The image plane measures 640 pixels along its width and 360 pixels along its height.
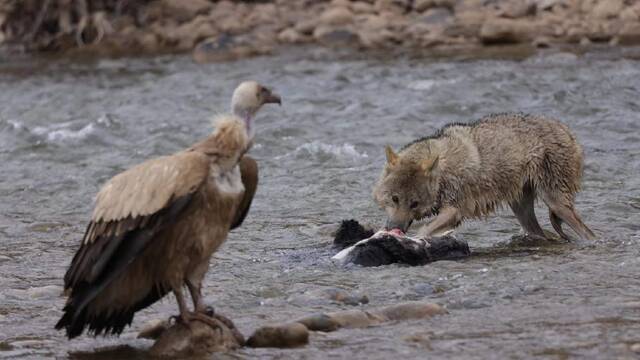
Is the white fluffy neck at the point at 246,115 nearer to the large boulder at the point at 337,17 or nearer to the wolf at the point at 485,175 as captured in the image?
the wolf at the point at 485,175

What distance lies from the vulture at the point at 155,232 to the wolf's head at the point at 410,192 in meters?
3.05

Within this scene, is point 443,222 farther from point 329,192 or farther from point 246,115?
point 246,115

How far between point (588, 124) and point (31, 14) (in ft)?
42.8

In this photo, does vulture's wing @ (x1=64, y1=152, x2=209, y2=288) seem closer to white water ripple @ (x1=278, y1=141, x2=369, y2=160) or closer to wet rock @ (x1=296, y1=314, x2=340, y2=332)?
wet rock @ (x1=296, y1=314, x2=340, y2=332)

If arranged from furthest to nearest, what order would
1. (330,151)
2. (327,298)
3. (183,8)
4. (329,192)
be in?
(183,8), (330,151), (329,192), (327,298)

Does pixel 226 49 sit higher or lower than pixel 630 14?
lower

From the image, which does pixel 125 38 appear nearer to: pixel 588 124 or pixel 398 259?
pixel 588 124

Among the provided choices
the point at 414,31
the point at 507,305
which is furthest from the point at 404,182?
the point at 414,31

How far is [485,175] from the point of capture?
1062 cm

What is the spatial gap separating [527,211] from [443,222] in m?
1.04

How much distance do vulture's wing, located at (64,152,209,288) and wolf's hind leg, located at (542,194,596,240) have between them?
4528 millimetres

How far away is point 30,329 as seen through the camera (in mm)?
7996

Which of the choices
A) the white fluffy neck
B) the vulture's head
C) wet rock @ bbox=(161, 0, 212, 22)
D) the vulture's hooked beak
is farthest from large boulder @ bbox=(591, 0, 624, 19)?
the white fluffy neck

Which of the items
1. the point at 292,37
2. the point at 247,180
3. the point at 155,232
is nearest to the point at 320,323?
the point at 247,180
